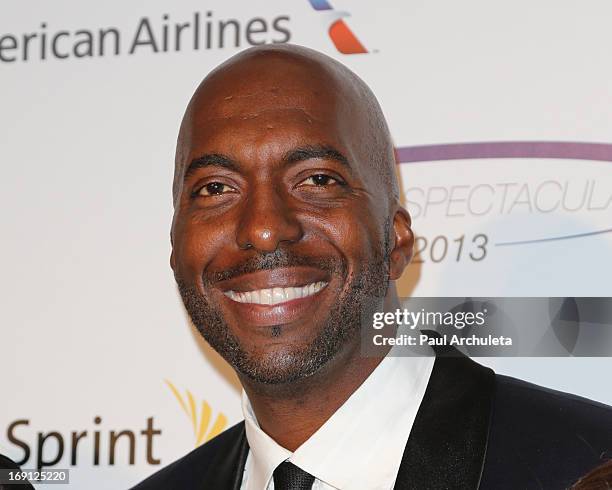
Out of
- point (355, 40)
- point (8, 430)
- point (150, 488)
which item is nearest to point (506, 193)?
point (355, 40)

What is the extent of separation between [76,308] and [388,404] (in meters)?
0.75

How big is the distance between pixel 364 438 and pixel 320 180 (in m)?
0.38

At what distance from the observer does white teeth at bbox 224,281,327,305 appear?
1546 millimetres

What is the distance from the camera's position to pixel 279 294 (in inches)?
60.9

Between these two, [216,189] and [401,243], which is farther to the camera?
[401,243]

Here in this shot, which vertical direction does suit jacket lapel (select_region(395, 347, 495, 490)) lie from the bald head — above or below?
Answer: below

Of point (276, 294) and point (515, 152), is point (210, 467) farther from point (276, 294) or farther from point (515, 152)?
point (515, 152)

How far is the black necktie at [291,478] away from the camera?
5.14 ft

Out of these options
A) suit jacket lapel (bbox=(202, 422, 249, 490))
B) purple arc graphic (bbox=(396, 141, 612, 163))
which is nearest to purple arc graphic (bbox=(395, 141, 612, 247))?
purple arc graphic (bbox=(396, 141, 612, 163))

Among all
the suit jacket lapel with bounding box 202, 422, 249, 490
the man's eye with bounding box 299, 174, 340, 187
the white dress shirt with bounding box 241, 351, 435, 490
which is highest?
the man's eye with bounding box 299, 174, 340, 187

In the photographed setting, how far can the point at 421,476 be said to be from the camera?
59.8 inches

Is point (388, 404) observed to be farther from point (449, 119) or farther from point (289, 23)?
point (289, 23)

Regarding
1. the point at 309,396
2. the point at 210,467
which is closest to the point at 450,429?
the point at 309,396

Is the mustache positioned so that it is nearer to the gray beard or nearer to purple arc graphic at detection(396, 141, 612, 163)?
the gray beard
